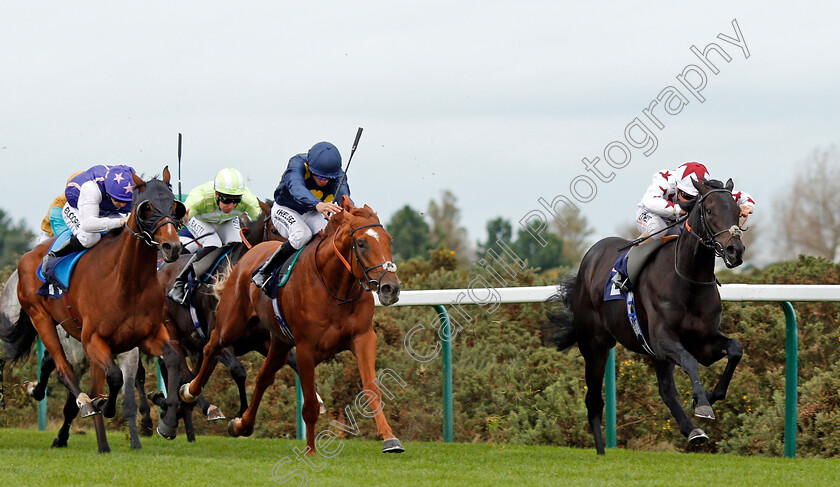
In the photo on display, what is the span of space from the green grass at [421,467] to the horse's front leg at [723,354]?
0.38 m

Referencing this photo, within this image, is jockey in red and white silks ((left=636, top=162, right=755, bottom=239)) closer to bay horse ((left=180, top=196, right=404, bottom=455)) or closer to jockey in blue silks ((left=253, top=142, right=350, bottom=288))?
bay horse ((left=180, top=196, right=404, bottom=455))

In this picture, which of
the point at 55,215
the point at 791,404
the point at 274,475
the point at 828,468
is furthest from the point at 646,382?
the point at 55,215

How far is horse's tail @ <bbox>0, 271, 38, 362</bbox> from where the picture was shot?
8.38 metres

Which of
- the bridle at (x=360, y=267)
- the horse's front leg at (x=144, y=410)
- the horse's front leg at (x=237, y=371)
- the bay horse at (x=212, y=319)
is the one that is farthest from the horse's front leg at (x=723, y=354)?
the horse's front leg at (x=144, y=410)

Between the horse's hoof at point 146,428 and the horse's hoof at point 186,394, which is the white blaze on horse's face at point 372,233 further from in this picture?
the horse's hoof at point 146,428

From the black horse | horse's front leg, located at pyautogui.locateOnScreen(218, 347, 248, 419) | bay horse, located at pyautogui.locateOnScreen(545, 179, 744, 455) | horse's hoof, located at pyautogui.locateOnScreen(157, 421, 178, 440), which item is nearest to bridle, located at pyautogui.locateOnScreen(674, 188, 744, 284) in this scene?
bay horse, located at pyautogui.locateOnScreen(545, 179, 744, 455)

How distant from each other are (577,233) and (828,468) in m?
47.5

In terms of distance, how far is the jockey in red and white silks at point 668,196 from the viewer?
21.9 feet

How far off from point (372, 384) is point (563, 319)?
7.16 feet

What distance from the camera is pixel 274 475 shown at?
216 inches

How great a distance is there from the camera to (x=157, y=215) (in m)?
6.55

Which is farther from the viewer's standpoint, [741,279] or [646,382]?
[741,279]

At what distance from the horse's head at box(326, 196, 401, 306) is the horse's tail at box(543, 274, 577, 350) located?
198 centimetres

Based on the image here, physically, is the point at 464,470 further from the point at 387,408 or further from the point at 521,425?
the point at 387,408
